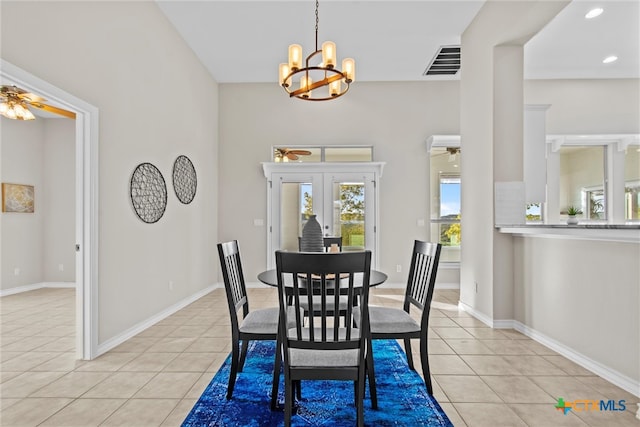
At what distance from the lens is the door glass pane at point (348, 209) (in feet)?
18.6

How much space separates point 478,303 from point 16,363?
432cm

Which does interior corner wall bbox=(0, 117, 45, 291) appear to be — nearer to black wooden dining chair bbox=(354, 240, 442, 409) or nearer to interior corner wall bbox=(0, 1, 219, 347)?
interior corner wall bbox=(0, 1, 219, 347)

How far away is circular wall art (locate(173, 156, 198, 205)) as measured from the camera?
426 cm

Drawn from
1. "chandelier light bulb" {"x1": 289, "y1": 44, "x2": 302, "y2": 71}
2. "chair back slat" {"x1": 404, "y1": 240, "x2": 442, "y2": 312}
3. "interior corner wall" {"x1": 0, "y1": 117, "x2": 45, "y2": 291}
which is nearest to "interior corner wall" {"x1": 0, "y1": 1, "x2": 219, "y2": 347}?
"chandelier light bulb" {"x1": 289, "y1": 44, "x2": 302, "y2": 71}

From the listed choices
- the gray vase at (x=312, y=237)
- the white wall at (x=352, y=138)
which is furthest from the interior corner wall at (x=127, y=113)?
the gray vase at (x=312, y=237)

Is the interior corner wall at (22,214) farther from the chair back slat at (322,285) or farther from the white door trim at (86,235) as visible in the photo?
the chair back slat at (322,285)

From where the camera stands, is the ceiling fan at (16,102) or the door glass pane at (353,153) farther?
the door glass pane at (353,153)

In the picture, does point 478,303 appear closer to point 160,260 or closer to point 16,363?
point 160,260

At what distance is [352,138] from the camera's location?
5.78 m

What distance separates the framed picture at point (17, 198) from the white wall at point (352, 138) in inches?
126

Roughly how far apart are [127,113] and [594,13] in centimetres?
513

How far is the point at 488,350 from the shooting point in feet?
9.47

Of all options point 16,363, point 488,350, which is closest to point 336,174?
point 488,350

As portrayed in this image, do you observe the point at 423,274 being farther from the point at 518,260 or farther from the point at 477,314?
the point at 477,314
